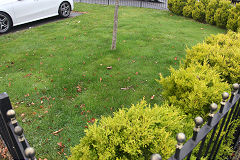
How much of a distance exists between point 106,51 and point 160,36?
2991 mm

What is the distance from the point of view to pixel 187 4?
498 inches

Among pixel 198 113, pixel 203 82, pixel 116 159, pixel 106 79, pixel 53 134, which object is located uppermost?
pixel 203 82

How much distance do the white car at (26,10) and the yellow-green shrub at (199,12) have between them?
24.8ft

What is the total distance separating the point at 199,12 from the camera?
38.7 feet

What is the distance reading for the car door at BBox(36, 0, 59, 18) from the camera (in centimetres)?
960

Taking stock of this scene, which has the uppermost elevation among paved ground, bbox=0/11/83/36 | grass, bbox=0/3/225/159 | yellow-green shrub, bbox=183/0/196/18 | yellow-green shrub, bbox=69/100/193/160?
yellow-green shrub, bbox=183/0/196/18

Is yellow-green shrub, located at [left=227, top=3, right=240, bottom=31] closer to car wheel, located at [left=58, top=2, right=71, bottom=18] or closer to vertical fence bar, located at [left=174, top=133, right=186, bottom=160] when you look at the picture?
car wheel, located at [left=58, top=2, right=71, bottom=18]

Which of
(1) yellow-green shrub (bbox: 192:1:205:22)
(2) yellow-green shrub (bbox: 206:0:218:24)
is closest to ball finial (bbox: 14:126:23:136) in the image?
(2) yellow-green shrub (bbox: 206:0:218:24)

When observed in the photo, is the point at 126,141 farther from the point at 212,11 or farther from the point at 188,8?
the point at 188,8

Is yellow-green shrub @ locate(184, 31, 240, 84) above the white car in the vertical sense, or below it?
below

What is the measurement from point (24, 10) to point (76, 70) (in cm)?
536

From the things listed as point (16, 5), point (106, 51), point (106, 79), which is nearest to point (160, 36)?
point (106, 51)

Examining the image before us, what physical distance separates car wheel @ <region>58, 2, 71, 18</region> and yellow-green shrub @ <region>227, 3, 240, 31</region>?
8726mm

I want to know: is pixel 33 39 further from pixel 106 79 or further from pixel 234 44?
pixel 234 44
